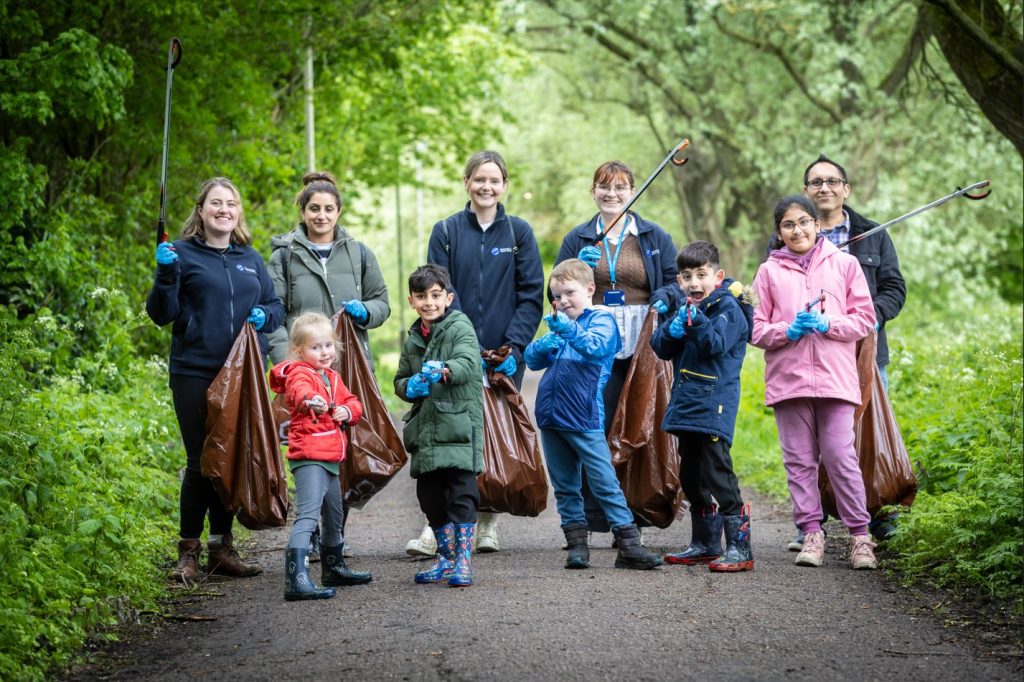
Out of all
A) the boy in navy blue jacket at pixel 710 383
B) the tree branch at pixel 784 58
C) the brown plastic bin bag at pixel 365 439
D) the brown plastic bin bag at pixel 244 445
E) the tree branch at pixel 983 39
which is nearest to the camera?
the brown plastic bin bag at pixel 244 445

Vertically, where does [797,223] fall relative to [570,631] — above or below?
above

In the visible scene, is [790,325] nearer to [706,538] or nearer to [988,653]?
[706,538]

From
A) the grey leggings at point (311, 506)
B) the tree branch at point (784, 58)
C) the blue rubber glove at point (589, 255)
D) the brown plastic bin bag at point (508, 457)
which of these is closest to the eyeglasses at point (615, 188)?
the blue rubber glove at point (589, 255)

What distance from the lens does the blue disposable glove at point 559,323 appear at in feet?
22.2

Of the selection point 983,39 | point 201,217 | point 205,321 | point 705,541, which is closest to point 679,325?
point 705,541

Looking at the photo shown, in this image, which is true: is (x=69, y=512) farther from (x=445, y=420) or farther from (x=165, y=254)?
(x=445, y=420)

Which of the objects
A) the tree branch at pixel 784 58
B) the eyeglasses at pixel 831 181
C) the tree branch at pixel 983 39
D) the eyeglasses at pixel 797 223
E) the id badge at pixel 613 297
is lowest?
the id badge at pixel 613 297

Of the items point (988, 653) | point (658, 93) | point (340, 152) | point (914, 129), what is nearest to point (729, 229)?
point (658, 93)

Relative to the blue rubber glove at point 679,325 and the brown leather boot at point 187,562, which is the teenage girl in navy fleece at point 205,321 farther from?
the blue rubber glove at point 679,325

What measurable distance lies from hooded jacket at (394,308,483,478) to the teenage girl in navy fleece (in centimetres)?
98

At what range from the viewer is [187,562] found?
6898mm

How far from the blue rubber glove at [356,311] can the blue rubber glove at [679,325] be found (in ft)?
5.60

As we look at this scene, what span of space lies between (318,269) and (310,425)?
4.77 feet

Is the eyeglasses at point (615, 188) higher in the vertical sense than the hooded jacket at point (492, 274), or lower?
higher
